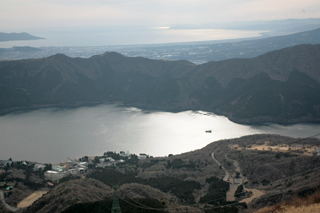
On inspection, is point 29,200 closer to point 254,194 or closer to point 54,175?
point 54,175

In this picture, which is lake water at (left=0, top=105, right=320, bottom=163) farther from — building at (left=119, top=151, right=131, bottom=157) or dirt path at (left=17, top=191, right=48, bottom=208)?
dirt path at (left=17, top=191, right=48, bottom=208)

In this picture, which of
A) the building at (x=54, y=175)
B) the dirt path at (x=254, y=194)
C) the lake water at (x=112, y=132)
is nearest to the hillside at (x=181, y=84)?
the lake water at (x=112, y=132)

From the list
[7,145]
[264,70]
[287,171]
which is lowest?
[7,145]

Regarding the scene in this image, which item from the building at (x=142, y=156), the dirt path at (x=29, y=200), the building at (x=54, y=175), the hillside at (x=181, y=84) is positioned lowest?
the building at (x=142, y=156)

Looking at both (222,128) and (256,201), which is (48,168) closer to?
(256,201)

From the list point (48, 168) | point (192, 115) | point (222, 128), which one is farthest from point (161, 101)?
point (48, 168)

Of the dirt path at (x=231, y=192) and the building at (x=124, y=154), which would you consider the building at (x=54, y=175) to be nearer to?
the building at (x=124, y=154)

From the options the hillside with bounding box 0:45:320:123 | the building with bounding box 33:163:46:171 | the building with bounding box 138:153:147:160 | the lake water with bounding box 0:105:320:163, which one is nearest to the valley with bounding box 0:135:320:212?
the building with bounding box 138:153:147:160
